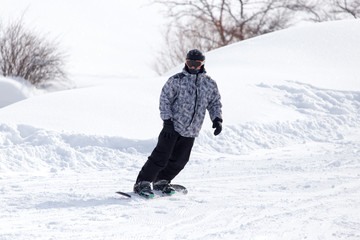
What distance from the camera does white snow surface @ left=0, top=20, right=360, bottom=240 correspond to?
A: 388cm

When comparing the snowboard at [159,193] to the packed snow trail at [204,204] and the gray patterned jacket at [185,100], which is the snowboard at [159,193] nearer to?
the packed snow trail at [204,204]

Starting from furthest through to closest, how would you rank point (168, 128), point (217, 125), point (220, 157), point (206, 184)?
point (220, 157), point (206, 184), point (217, 125), point (168, 128)

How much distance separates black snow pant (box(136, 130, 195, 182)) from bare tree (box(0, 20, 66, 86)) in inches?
718

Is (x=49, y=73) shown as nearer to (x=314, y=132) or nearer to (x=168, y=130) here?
(x=314, y=132)

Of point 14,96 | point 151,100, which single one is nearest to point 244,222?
point 151,100

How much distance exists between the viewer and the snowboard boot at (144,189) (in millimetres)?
4599

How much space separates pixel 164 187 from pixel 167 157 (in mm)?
359

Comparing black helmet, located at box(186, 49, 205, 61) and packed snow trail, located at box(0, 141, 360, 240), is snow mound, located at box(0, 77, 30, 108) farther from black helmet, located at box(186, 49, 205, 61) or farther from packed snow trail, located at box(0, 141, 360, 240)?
black helmet, located at box(186, 49, 205, 61)

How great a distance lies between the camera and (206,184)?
5344 millimetres

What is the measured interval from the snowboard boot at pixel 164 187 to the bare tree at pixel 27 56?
18147 mm

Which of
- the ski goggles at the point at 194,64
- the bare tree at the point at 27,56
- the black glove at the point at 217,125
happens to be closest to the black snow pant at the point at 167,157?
the black glove at the point at 217,125

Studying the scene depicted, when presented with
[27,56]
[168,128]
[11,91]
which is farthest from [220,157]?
[27,56]

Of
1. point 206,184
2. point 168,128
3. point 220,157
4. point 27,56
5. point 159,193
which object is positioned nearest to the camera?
point 168,128

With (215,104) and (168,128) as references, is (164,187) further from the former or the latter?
(215,104)
